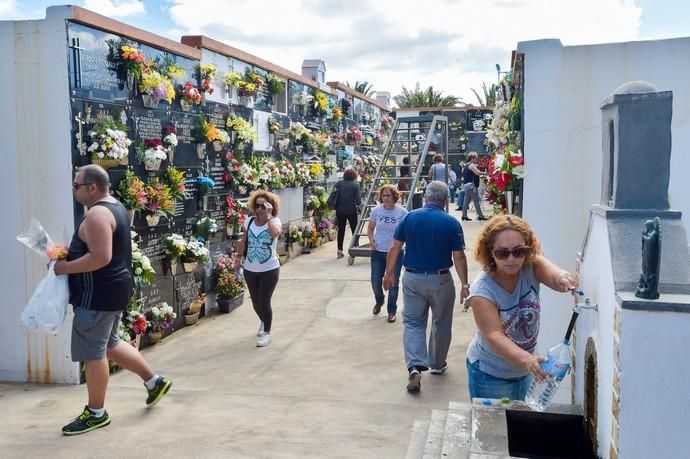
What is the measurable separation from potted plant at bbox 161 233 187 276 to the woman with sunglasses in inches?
172

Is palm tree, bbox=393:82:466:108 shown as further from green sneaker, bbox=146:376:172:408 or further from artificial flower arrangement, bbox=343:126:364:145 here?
green sneaker, bbox=146:376:172:408

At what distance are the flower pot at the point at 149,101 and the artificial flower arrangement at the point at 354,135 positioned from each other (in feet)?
29.5

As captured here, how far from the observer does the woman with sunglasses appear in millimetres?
3061

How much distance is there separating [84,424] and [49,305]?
0.84m

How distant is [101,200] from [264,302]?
8.13 ft

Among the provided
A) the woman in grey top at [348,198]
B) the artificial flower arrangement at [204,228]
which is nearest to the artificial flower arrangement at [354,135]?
the woman in grey top at [348,198]

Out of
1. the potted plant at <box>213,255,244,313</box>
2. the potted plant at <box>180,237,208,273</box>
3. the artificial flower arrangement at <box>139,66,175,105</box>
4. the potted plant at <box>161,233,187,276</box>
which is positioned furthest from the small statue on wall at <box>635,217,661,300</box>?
the potted plant at <box>213,255,244,313</box>

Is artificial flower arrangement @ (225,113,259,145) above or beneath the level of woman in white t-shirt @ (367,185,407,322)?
above

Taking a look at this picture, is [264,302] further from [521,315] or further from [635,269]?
[635,269]

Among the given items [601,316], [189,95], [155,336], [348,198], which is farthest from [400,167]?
[601,316]

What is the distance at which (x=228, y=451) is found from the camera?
426 centimetres

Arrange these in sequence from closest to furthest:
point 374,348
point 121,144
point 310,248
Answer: point 121,144
point 374,348
point 310,248

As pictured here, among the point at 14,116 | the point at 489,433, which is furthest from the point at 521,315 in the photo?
the point at 14,116

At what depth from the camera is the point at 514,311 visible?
3.16 m
